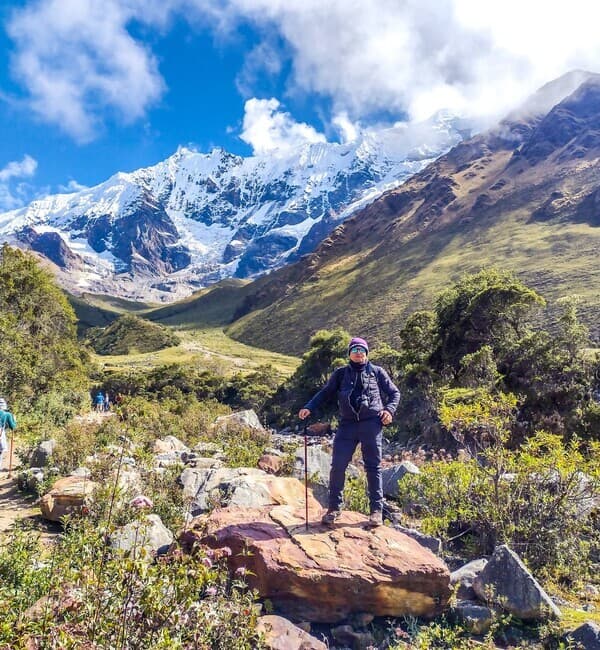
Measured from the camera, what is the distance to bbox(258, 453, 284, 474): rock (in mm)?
9703

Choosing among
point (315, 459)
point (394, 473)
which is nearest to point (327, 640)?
point (394, 473)

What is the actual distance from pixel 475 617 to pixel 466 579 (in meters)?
0.61

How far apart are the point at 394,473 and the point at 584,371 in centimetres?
972

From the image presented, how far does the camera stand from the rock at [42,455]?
975 cm

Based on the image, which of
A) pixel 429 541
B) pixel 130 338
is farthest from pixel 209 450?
pixel 130 338

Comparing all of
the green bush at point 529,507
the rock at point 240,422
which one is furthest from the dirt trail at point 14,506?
the rock at point 240,422

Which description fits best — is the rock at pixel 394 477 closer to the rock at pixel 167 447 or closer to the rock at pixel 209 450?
the rock at pixel 209 450

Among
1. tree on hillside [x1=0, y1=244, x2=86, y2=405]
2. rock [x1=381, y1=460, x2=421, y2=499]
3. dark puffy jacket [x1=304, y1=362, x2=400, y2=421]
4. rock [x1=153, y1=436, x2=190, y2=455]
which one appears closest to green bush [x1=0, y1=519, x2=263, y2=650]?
dark puffy jacket [x1=304, y1=362, x2=400, y2=421]

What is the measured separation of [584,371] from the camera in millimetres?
14766

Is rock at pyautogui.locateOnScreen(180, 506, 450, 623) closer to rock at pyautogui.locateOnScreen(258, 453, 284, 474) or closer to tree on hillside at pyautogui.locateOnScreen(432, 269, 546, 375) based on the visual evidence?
rock at pyautogui.locateOnScreen(258, 453, 284, 474)

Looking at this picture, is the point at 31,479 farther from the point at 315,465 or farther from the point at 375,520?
the point at 375,520

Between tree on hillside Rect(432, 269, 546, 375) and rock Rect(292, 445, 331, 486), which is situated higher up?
tree on hillside Rect(432, 269, 546, 375)

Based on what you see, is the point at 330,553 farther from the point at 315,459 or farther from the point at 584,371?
the point at 584,371

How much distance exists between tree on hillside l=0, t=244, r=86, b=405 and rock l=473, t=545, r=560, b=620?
1895 centimetres
